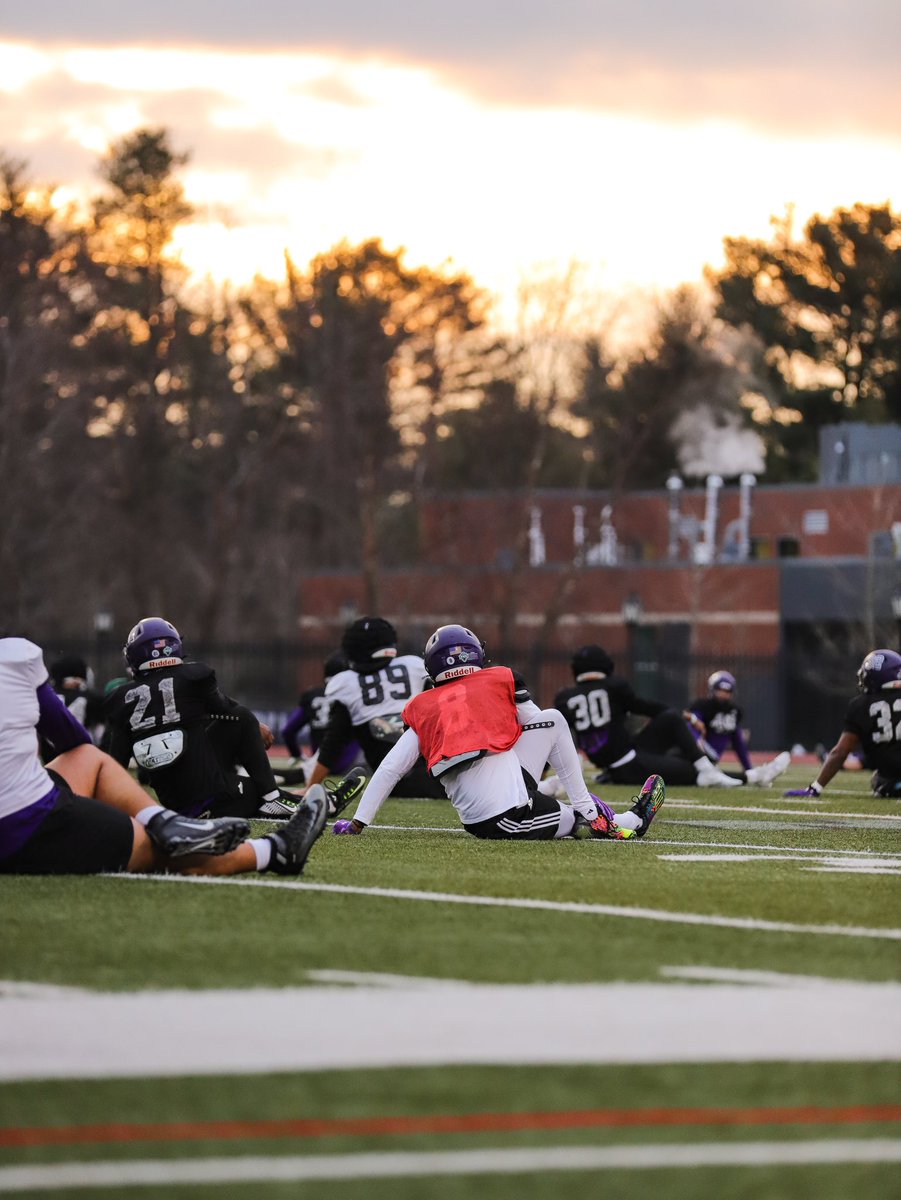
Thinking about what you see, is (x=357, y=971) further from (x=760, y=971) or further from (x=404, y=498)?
(x=404, y=498)

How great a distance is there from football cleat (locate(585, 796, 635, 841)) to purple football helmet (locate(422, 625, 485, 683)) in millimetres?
1182

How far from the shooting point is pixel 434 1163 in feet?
14.3

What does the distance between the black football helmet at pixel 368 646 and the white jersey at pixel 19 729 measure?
828cm

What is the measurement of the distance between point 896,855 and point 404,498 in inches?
2057

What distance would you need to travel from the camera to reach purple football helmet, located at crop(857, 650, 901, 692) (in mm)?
17891

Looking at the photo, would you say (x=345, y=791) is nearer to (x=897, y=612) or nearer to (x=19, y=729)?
(x=19, y=729)

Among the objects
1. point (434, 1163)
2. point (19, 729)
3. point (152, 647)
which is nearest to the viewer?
point (434, 1163)

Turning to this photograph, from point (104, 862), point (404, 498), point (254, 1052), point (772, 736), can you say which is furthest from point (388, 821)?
point (404, 498)

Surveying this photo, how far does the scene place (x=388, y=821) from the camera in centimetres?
1470

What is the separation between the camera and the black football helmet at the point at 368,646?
17.4 m

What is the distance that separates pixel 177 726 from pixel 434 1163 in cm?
828

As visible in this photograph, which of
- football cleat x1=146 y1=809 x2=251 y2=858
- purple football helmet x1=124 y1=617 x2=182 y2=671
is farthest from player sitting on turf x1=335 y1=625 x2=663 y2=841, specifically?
football cleat x1=146 y1=809 x2=251 y2=858

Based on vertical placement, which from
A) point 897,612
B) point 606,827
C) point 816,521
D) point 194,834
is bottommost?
point 897,612

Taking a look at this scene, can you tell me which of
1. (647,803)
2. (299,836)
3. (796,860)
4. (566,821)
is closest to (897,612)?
(647,803)
